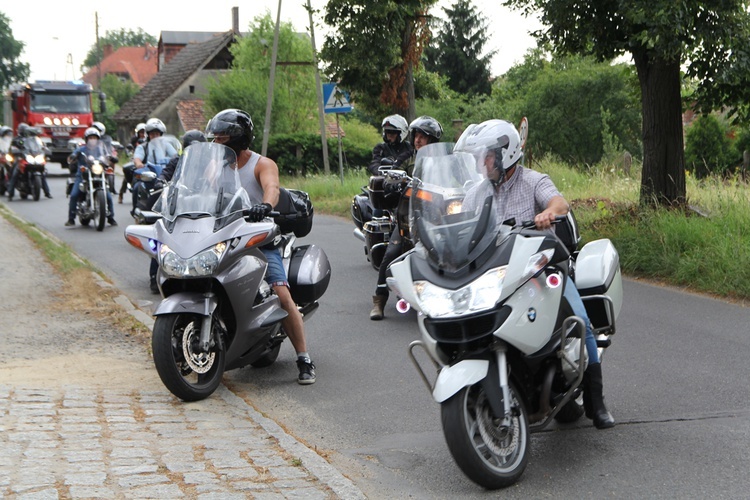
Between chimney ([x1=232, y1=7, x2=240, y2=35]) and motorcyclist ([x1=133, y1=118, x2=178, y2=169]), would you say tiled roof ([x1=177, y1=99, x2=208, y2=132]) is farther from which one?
motorcyclist ([x1=133, y1=118, x2=178, y2=169])

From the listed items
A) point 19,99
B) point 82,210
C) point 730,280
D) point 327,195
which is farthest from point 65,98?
point 730,280

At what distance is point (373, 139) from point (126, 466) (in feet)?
174

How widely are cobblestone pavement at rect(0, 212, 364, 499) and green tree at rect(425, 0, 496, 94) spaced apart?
5193 cm

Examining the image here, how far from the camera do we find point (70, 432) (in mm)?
5551

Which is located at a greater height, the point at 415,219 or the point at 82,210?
the point at 415,219

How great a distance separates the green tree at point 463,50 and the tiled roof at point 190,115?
14.5 meters

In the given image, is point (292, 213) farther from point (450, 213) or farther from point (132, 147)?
point (132, 147)

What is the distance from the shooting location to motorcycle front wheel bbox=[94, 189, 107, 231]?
18047mm

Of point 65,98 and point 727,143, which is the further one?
point 65,98

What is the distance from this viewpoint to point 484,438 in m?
4.61

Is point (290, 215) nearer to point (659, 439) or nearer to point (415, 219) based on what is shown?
point (415, 219)

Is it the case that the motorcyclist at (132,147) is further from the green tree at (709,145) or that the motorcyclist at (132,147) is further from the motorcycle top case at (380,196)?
the green tree at (709,145)

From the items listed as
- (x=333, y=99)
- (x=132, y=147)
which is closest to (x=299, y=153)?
(x=333, y=99)

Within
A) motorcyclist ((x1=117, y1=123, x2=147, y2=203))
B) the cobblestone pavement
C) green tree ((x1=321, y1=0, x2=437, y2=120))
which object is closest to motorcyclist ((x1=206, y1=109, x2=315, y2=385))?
the cobblestone pavement
